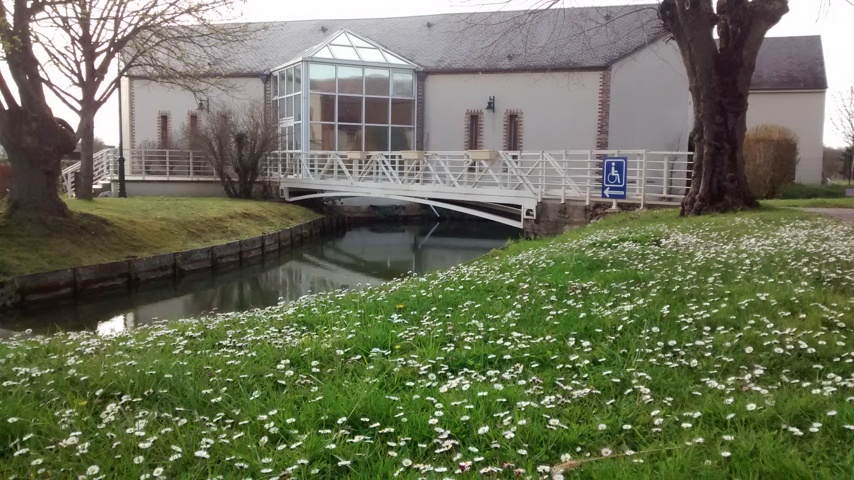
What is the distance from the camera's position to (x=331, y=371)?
188 inches

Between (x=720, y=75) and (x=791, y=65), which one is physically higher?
(x=791, y=65)

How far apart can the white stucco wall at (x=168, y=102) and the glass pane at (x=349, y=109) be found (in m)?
4.25

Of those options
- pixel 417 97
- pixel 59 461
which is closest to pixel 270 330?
pixel 59 461

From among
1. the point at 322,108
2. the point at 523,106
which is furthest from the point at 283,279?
the point at 523,106

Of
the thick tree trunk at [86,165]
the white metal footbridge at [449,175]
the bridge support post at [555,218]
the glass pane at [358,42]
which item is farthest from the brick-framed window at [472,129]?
the thick tree trunk at [86,165]

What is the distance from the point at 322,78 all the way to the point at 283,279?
14085 mm

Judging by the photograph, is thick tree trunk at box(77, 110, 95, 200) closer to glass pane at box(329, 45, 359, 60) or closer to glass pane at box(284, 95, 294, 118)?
glass pane at box(284, 95, 294, 118)

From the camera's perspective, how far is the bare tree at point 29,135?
13.8 meters

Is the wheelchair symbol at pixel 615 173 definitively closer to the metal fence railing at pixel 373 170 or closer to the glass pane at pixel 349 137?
the metal fence railing at pixel 373 170

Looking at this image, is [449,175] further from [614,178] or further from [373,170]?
[614,178]

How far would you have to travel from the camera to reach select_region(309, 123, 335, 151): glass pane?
28.3 m

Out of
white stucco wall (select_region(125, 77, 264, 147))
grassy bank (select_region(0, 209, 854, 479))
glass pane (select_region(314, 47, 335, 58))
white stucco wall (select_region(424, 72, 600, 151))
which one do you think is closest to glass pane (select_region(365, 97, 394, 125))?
white stucco wall (select_region(424, 72, 600, 151))

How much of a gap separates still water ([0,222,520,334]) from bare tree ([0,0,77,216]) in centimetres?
275

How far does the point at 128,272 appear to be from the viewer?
14.4 m
